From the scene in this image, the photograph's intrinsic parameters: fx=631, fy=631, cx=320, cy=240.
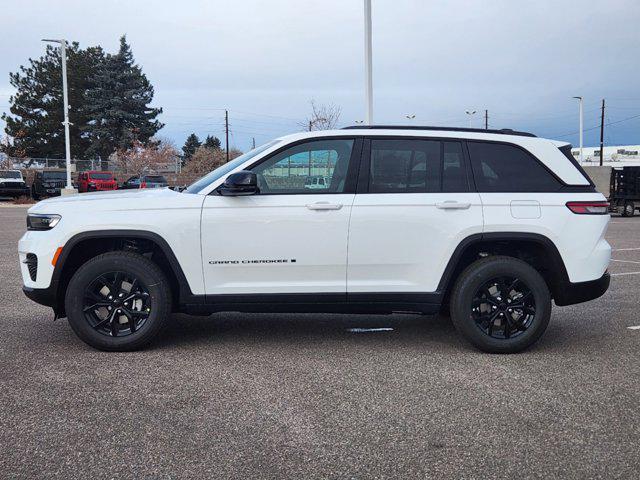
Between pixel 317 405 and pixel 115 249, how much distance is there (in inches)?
92.6

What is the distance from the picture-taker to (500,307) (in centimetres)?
512

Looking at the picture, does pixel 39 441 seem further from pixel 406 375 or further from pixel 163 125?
A: pixel 163 125

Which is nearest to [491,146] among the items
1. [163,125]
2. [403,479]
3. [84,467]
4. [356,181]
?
[356,181]

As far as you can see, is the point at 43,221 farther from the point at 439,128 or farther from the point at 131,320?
the point at 439,128

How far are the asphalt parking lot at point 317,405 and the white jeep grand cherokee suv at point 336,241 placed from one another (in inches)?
15.3

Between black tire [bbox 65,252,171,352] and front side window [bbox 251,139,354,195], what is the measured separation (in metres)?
1.13

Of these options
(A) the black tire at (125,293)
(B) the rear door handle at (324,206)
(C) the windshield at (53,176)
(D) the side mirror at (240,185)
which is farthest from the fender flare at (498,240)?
(C) the windshield at (53,176)

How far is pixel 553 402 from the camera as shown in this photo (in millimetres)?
4074

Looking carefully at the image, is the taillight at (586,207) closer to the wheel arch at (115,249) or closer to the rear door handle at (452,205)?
the rear door handle at (452,205)

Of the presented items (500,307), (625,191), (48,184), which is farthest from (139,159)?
(500,307)

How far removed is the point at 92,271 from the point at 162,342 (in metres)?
0.92

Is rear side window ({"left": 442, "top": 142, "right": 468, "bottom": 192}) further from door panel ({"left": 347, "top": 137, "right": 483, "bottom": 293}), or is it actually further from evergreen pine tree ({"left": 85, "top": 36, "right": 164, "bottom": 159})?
evergreen pine tree ({"left": 85, "top": 36, "right": 164, "bottom": 159})

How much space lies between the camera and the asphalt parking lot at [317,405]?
3.21 meters

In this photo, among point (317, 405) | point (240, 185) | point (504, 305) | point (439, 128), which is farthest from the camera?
point (439, 128)
